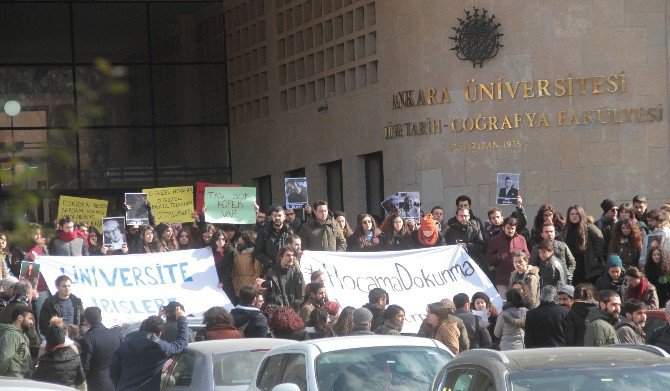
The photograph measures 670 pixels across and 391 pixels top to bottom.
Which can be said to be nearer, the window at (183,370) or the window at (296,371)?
the window at (296,371)

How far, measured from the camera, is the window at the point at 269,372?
10484 millimetres

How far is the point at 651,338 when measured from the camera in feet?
38.3

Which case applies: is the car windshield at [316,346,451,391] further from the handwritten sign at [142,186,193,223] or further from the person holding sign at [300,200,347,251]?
the handwritten sign at [142,186,193,223]

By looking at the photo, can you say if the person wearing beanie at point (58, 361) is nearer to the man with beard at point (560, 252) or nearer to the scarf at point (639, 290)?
the scarf at point (639, 290)

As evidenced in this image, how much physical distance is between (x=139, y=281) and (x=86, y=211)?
18.3ft

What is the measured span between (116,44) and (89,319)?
20920 mm

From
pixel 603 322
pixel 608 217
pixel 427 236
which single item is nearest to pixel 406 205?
pixel 427 236

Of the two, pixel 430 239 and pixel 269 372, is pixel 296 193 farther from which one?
pixel 269 372

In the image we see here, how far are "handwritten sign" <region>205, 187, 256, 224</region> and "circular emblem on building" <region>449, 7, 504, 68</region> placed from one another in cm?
534

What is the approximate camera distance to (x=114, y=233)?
20.6 meters

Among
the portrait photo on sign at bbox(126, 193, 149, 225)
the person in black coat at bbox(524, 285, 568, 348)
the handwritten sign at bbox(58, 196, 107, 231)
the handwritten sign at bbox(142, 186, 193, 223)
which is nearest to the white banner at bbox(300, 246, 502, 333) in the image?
the person in black coat at bbox(524, 285, 568, 348)

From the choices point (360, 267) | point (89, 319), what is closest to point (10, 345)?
point (89, 319)

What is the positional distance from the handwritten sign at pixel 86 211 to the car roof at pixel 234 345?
1092 cm

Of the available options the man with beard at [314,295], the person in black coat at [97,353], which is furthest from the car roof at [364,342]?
the man with beard at [314,295]
